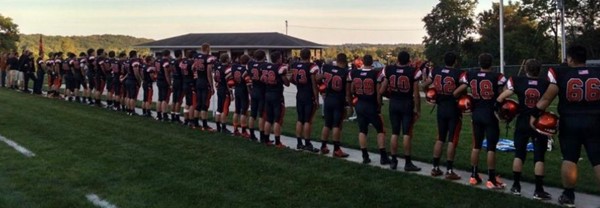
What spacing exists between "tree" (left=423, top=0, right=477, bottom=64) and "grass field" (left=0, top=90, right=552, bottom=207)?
2476 inches

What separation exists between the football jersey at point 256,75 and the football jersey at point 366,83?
8.43 ft

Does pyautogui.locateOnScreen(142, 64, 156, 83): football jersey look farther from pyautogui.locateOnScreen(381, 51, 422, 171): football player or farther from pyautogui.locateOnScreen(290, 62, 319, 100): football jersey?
pyautogui.locateOnScreen(381, 51, 422, 171): football player

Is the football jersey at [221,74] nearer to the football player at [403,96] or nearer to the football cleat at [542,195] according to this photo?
the football player at [403,96]

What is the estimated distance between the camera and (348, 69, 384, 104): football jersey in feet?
30.3

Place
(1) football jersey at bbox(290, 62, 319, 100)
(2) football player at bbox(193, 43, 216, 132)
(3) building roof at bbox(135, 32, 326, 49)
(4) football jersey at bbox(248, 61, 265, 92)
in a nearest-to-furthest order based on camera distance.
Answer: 1. (1) football jersey at bbox(290, 62, 319, 100)
2. (4) football jersey at bbox(248, 61, 265, 92)
3. (2) football player at bbox(193, 43, 216, 132)
4. (3) building roof at bbox(135, 32, 326, 49)

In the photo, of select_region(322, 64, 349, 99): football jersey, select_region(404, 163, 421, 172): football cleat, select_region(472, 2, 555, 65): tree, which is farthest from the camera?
select_region(472, 2, 555, 65): tree

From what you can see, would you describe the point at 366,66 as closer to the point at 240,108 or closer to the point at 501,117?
the point at 501,117

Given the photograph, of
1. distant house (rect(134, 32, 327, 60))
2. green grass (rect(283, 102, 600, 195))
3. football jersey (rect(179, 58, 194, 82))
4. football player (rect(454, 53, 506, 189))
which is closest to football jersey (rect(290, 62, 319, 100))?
green grass (rect(283, 102, 600, 195))

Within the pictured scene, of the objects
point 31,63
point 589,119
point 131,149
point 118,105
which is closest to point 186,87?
point 131,149

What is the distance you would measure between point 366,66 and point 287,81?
2.25 meters

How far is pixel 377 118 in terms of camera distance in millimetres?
9414

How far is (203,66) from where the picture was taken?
13.5 metres

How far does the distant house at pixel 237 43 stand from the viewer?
5547 centimetres

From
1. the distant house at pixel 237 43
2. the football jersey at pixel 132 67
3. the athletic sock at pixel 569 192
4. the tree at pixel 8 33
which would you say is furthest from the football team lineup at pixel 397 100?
the tree at pixel 8 33
